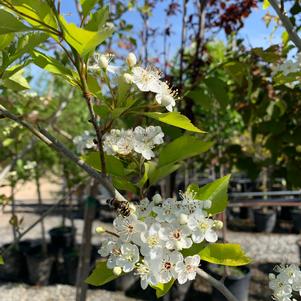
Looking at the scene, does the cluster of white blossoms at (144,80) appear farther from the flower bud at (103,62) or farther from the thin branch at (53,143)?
the thin branch at (53,143)

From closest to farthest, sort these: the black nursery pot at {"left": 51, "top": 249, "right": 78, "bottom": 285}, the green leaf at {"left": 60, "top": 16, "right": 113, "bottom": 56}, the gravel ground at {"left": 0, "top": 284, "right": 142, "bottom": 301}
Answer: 1. the green leaf at {"left": 60, "top": 16, "right": 113, "bottom": 56}
2. the gravel ground at {"left": 0, "top": 284, "right": 142, "bottom": 301}
3. the black nursery pot at {"left": 51, "top": 249, "right": 78, "bottom": 285}

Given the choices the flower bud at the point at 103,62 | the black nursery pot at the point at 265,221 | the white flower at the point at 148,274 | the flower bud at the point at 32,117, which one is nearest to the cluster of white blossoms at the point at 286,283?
the white flower at the point at 148,274

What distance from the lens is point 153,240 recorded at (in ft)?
1.82

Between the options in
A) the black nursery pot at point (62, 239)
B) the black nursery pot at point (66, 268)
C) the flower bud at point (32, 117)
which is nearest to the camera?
the flower bud at point (32, 117)

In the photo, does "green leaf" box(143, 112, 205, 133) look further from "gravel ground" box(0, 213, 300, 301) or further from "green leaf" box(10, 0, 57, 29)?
"gravel ground" box(0, 213, 300, 301)

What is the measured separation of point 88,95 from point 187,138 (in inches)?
6.4

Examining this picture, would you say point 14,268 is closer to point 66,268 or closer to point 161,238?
point 66,268

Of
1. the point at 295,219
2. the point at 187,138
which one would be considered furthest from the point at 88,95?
the point at 295,219

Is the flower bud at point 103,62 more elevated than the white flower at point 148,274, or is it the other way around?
the flower bud at point 103,62

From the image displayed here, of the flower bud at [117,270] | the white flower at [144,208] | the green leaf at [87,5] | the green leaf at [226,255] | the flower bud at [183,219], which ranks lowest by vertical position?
the flower bud at [117,270]

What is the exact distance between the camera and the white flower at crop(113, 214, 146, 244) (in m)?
0.57

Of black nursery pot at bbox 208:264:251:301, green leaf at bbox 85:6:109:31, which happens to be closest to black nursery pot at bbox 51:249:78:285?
black nursery pot at bbox 208:264:251:301

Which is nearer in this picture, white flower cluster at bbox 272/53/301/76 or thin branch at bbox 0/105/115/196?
thin branch at bbox 0/105/115/196

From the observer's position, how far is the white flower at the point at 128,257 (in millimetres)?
586
